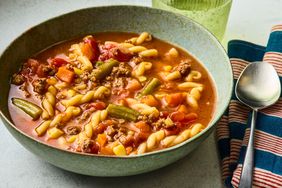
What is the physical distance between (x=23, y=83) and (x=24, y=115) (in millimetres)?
289

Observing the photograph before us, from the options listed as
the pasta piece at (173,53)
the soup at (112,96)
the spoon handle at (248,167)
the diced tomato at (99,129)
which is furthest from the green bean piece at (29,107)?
the spoon handle at (248,167)

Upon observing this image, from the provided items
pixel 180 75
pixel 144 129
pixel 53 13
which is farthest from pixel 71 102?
pixel 53 13

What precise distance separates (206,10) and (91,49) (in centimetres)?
83

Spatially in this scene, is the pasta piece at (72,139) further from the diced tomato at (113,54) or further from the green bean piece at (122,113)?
the diced tomato at (113,54)

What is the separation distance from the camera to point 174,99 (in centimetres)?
281

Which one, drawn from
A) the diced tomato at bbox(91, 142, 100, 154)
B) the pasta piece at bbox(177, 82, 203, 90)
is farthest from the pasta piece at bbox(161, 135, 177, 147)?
the pasta piece at bbox(177, 82, 203, 90)

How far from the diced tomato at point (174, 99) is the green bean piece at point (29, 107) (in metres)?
0.68

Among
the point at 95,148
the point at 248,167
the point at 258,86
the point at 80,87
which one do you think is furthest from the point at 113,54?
the point at 248,167

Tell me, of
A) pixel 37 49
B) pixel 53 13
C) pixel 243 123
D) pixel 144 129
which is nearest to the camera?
pixel 144 129

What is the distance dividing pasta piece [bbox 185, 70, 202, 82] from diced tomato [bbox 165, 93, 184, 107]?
19 centimetres

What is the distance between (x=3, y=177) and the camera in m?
2.64

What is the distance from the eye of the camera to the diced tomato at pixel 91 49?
310 centimetres

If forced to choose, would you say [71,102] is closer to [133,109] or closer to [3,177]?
[133,109]

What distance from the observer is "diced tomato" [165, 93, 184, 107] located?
2803 mm
